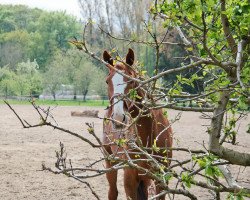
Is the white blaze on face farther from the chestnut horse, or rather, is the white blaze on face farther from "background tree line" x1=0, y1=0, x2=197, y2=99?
"background tree line" x1=0, y1=0, x2=197, y2=99

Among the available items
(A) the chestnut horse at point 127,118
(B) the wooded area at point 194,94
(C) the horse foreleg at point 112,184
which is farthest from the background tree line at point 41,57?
(B) the wooded area at point 194,94

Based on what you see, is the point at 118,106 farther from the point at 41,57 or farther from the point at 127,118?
the point at 41,57

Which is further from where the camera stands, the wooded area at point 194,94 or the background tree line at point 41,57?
the background tree line at point 41,57

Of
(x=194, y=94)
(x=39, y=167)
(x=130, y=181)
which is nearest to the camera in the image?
(x=194, y=94)

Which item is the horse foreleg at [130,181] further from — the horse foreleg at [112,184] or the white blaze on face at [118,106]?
the horse foreleg at [112,184]

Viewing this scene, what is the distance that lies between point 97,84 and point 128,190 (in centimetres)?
5272

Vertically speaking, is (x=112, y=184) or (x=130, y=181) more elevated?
(x=130, y=181)

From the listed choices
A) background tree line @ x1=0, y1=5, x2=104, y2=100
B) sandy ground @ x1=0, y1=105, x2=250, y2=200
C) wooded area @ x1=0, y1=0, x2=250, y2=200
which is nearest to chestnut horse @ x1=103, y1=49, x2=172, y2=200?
sandy ground @ x1=0, y1=105, x2=250, y2=200

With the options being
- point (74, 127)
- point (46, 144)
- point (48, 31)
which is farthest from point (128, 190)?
point (48, 31)

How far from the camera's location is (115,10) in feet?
202

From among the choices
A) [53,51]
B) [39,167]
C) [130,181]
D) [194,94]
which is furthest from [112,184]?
[53,51]

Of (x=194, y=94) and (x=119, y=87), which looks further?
(x=119, y=87)

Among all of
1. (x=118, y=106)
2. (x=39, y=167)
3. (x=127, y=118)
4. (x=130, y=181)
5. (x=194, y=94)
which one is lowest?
(x=39, y=167)

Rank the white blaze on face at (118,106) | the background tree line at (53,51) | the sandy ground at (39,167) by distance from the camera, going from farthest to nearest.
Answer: the background tree line at (53,51) < the sandy ground at (39,167) < the white blaze on face at (118,106)
